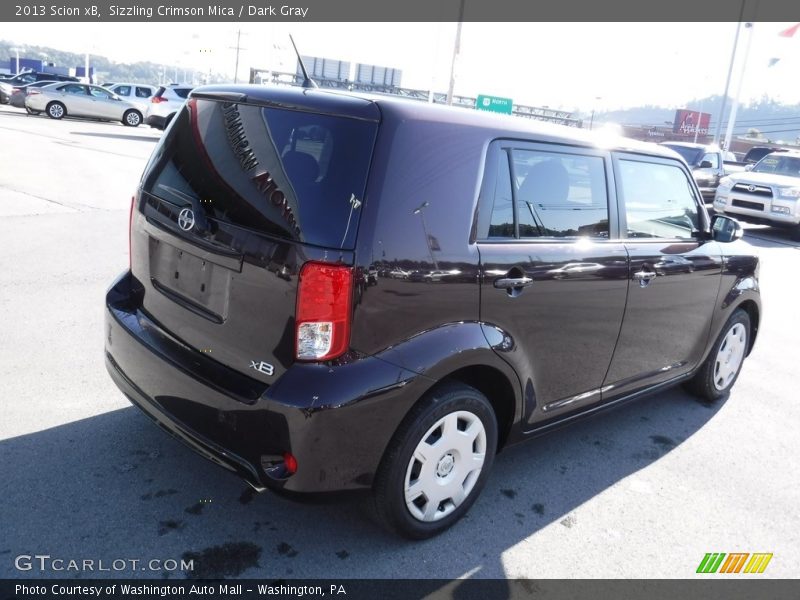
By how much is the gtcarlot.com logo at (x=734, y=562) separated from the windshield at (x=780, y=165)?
15.2 m

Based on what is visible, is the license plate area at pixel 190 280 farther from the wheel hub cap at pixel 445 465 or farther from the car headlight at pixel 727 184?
the car headlight at pixel 727 184

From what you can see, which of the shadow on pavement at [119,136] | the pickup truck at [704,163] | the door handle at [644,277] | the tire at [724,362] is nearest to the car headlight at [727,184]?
the pickup truck at [704,163]

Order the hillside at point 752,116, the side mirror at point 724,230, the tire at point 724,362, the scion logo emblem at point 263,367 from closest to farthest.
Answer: the scion logo emblem at point 263,367 → the side mirror at point 724,230 → the tire at point 724,362 → the hillside at point 752,116

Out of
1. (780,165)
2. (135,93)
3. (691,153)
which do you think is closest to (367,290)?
(780,165)

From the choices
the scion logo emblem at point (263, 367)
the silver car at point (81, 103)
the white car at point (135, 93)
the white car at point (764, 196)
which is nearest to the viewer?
the scion logo emblem at point (263, 367)

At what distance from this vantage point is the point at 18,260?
668cm

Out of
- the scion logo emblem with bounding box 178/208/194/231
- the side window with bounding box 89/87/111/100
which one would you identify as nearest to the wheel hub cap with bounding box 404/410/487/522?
the scion logo emblem with bounding box 178/208/194/231

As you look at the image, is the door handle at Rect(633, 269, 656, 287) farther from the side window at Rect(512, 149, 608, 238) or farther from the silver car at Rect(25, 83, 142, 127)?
the silver car at Rect(25, 83, 142, 127)

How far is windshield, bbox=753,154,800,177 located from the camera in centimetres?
1619

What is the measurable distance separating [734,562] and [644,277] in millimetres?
1496

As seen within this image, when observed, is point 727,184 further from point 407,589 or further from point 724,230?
point 407,589

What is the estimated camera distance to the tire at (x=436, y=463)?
9.25ft

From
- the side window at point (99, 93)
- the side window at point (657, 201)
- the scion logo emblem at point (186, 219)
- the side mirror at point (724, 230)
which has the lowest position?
the scion logo emblem at point (186, 219)

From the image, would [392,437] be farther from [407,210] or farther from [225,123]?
[225,123]
